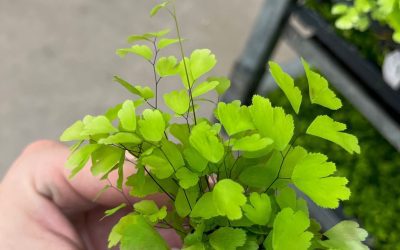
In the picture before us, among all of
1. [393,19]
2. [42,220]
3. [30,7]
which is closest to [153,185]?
[42,220]

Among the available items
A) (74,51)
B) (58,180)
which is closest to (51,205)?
(58,180)

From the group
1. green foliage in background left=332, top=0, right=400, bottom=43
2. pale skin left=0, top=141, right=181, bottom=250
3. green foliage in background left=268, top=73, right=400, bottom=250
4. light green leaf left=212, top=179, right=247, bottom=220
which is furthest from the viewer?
green foliage in background left=268, top=73, right=400, bottom=250

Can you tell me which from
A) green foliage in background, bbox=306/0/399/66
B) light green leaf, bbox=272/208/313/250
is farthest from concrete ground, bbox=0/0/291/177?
light green leaf, bbox=272/208/313/250

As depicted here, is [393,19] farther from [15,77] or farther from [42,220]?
[15,77]

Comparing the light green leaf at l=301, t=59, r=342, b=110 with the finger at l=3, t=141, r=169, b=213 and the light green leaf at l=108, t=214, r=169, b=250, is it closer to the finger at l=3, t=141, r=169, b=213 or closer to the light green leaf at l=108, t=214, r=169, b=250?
the light green leaf at l=108, t=214, r=169, b=250

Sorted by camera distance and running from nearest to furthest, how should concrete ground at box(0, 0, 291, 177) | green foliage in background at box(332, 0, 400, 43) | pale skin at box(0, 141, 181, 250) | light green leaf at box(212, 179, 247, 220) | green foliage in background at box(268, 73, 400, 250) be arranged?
1. light green leaf at box(212, 179, 247, 220)
2. pale skin at box(0, 141, 181, 250)
3. green foliage in background at box(332, 0, 400, 43)
4. green foliage in background at box(268, 73, 400, 250)
5. concrete ground at box(0, 0, 291, 177)

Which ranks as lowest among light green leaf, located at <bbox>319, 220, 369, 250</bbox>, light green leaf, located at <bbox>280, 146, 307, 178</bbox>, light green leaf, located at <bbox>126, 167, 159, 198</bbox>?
light green leaf, located at <bbox>319, 220, 369, 250</bbox>
